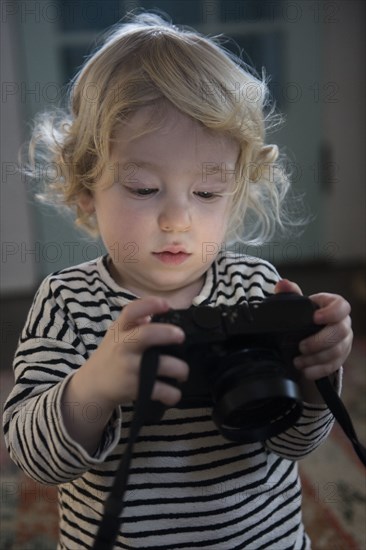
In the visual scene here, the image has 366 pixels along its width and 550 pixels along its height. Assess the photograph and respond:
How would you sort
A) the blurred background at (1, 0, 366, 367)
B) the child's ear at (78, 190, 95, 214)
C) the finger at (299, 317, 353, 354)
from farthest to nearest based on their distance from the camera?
the blurred background at (1, 0, 366, 367)
the child's ear at (78, 190, 95, 214)
the finger at (299, 317, 353, 354)

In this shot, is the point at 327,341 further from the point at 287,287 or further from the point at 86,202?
the point at 86,202

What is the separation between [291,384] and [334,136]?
81.1 inches

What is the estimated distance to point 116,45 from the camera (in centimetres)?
72

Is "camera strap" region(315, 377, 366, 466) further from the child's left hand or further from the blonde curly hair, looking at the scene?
Answer: the blonde curly hair

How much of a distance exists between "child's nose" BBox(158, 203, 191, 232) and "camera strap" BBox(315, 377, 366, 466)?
202 mm

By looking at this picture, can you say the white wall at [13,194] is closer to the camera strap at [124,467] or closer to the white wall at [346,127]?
the white wall at [346,127]

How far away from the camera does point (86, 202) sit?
30.5 inches

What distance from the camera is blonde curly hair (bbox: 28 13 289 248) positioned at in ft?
2.16

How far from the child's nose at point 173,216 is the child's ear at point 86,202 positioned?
0.15m

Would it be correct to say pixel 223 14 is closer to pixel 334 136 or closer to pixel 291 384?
pixel 334 136

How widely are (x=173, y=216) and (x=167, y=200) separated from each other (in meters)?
0.02

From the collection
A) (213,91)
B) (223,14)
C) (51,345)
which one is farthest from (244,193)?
(223,14)

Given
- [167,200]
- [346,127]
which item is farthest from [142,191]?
[346,127]

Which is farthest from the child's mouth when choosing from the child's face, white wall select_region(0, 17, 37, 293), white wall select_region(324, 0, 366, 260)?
white wall select_region(324, 0, 366, 260)
